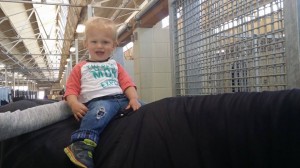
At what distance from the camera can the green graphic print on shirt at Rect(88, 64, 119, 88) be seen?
1465 mm

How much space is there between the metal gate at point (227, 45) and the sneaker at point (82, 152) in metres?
0.73

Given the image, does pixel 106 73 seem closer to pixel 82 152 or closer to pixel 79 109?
pixel 79 109

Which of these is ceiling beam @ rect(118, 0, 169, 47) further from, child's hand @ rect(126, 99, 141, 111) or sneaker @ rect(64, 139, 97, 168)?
sneaker @ rect(64, 139, 97, 168)

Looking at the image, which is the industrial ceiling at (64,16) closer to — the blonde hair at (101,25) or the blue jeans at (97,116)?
the blonde hair at (101,25)

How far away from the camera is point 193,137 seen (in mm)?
967

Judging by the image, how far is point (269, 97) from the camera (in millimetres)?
852

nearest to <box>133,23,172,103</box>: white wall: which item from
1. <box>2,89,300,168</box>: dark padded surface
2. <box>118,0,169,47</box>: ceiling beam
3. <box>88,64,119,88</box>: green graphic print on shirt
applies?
<box>118,0,169,47</box>: ceiling beam

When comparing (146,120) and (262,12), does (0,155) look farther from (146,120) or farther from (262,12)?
(262,12)

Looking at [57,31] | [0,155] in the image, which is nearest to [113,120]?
[0,155]

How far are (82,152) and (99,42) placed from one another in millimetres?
556

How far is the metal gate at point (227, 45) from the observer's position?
1.21m

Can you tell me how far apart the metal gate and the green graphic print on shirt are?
1.72ft

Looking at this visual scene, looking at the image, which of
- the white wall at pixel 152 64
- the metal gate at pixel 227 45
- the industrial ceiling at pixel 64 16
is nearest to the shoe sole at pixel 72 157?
the metal gate at pixel 227 45

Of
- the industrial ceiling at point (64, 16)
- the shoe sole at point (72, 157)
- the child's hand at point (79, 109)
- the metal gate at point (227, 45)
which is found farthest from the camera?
the industrial ceiling at point (64, 16)
